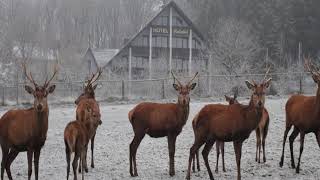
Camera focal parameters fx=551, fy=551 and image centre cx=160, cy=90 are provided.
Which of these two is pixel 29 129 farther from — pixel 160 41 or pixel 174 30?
pixel 174 30

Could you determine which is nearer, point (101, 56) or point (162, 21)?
point (162, 21)

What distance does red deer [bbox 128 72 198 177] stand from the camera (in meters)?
12.5

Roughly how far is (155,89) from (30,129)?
79.1 feet

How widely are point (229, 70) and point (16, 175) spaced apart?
108 feet

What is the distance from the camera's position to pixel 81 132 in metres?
11.6

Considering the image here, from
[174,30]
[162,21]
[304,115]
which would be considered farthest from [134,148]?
[174,30]

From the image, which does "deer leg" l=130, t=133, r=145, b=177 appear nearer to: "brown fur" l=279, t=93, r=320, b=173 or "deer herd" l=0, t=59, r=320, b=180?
"deer herd" l=0, t=59, r=320, b=180

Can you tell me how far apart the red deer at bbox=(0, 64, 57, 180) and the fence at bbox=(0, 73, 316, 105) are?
820 inches

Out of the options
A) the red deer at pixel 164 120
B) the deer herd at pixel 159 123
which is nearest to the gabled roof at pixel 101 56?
the deer herd at pixel 159 123

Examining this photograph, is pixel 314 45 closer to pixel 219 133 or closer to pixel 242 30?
pixel 242 30

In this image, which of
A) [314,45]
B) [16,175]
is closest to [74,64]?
[314,45]

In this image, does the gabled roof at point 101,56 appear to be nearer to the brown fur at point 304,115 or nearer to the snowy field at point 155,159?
the snowy field at point 155,159

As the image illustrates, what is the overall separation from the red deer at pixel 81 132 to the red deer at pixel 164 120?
3.29 ft

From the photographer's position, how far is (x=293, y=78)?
37812 millimetres
